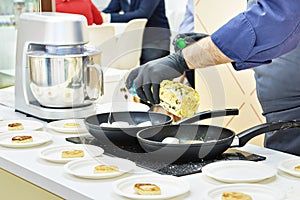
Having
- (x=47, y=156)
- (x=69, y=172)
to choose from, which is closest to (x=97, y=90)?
(x=47, y=156)

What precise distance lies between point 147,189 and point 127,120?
549mm

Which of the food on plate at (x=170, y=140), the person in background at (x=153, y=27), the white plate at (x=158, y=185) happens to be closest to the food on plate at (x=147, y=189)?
the white plate at (x=158, y=185)

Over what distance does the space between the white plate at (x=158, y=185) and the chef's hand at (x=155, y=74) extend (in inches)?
16.9

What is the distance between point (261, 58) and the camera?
59.6 inches

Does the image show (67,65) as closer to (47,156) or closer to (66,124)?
(66,124)

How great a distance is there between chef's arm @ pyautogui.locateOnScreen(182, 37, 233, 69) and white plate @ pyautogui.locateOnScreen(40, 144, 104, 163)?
1.21 ft

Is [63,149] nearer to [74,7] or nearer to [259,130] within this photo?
[259,130]

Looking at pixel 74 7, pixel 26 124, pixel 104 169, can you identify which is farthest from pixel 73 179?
pixel 74 7

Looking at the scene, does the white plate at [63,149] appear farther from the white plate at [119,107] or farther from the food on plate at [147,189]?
the white plate at [119,107]

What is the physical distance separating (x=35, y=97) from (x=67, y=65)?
172mm

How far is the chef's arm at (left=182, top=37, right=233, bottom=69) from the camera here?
154 centimetres

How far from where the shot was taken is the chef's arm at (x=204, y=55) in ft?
5.05

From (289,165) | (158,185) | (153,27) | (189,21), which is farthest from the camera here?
(153,27)

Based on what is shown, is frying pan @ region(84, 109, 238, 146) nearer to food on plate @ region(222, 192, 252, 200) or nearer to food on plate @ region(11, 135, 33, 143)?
food on plate @ region(11, 135, 33, 143)
